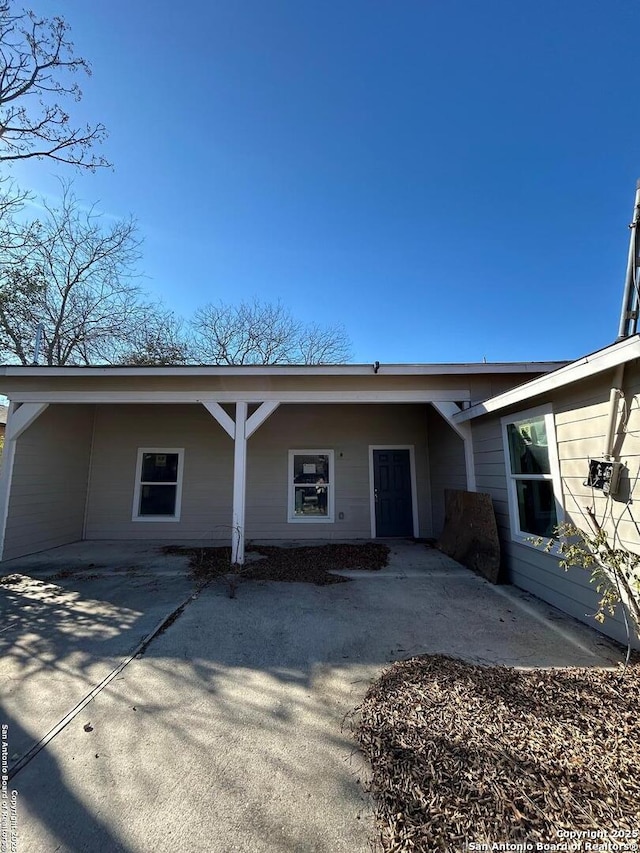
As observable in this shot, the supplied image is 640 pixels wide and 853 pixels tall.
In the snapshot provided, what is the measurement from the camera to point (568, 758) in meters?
1.54

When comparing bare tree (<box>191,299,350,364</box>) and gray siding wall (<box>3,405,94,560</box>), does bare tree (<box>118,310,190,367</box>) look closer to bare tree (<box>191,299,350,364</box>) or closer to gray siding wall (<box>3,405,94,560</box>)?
bare tree (<box>191,299,350,364</box>)

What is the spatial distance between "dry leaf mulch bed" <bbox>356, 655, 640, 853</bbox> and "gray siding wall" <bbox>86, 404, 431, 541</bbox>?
4.99m

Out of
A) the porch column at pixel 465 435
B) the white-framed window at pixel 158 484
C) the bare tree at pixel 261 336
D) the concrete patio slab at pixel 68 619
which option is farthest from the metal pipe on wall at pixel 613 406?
the bare tree at pixel 261 336

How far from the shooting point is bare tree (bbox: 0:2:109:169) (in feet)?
18.9

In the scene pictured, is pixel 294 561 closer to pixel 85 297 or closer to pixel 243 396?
pixel 243 396

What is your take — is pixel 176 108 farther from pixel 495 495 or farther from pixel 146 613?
pixel 495 495

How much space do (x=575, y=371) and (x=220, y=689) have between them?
152 inches

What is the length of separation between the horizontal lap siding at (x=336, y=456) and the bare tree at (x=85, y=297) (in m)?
8.30

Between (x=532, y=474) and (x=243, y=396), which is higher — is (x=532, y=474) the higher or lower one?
the lower one

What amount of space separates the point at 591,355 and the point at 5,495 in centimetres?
794

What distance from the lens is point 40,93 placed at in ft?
20.1

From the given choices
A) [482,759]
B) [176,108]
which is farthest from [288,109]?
[482,759]

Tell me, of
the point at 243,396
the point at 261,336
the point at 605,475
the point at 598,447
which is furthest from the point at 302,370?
Result: the point at 261,336

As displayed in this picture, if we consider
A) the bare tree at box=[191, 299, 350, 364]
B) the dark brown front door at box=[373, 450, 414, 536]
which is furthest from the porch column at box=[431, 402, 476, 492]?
the bare tree at box=[191, 299, 350, 364]
